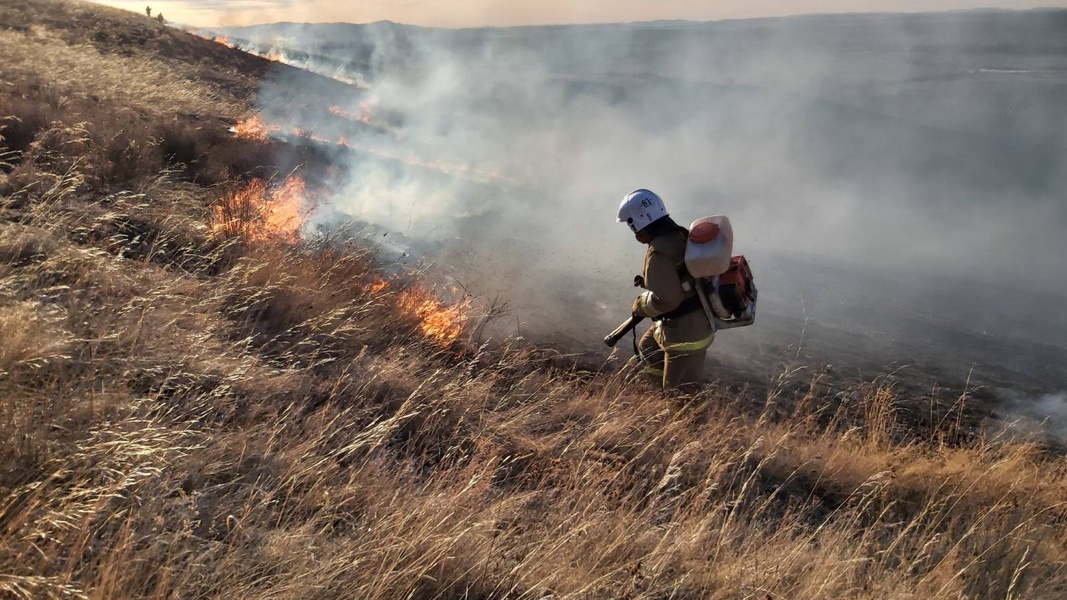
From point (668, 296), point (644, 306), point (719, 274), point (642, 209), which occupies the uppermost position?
point (642, 209)

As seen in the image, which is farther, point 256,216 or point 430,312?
point 256,216

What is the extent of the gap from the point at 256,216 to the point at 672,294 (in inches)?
145

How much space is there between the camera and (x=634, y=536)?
2209mm

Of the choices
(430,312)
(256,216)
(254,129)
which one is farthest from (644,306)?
(254,129)

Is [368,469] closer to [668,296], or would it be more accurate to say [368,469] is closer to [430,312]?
[668,296]

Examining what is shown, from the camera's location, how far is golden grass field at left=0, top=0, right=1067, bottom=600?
1635mm

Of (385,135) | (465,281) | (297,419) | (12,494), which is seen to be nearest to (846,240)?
(465,281)

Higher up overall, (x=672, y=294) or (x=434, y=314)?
(x=672, y=294)

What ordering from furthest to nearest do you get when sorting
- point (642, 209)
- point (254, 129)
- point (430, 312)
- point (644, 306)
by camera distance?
1. point (254, 129)
2. point (430, 312)
3. point (644, 306)
4. point (642, 209)

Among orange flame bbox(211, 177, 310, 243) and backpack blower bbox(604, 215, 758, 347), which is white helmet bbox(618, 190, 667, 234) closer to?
backpack blower bbox(604, 215, 758, 347)

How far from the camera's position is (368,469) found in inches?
88.2

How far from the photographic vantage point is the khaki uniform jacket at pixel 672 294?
3.90 metres

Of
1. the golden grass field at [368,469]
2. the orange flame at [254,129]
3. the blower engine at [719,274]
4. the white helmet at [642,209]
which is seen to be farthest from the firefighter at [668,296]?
the orange flame at [254,129]

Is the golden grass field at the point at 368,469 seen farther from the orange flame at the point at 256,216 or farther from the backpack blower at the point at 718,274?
the backpack blower at the point at 718,274
